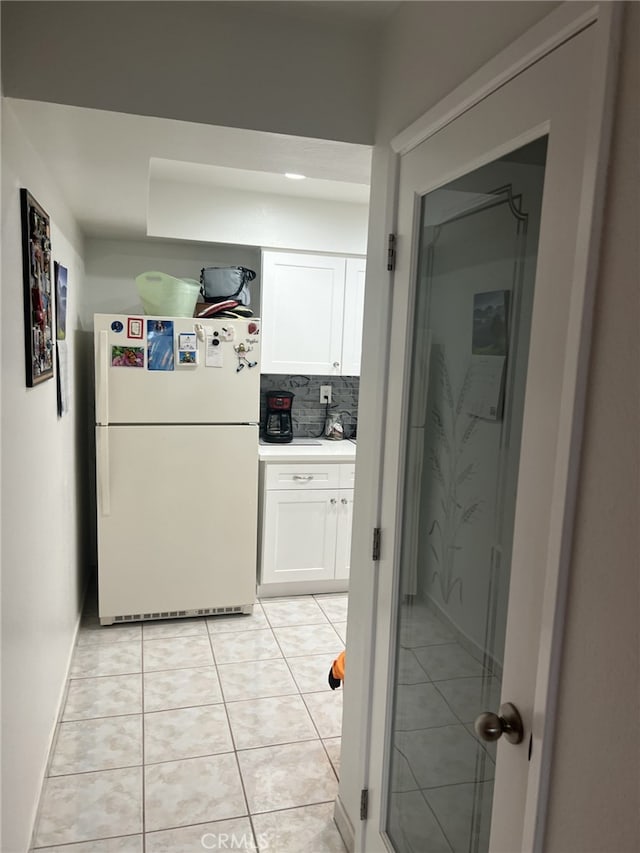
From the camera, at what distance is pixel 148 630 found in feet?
11.2

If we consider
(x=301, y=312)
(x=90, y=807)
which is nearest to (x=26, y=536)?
(x=90, y=807)

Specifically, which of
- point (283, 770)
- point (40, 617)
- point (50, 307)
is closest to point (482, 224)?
point (50, 307)

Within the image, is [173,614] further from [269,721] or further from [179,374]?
[179,374]

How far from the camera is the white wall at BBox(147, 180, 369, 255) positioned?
11.4 feet

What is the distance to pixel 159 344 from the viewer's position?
320cm

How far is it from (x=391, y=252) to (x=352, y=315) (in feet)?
7.33

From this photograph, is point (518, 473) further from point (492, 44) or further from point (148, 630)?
point (148, 630)

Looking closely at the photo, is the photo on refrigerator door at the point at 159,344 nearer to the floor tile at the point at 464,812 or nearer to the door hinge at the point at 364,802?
the door hinge at the point at 364,802

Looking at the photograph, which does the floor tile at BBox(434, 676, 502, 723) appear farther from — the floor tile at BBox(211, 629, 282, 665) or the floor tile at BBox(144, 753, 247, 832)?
the floor tile at BBox(211, 629, 282, 665)

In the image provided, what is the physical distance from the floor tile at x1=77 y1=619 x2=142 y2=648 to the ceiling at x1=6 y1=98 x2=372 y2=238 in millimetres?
2197

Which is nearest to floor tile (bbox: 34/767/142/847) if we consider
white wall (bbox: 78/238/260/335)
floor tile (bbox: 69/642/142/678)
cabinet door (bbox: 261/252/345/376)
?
floor tile (bbox: 69/642/142/678)

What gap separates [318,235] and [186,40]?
210 centimetres

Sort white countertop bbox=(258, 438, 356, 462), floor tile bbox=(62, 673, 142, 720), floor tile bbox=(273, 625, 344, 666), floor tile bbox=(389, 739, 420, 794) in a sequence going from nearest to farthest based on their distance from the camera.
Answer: floor tile bbox=(389, 739, 420, 794), floor tile bbox=(62, 673, 142, 720), floor tile bbox=(273, 625, 344, 666), white countertop bbox=(258, 438, 356, 462)

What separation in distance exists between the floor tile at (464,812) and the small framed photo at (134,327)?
2.45 meters
